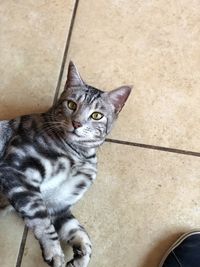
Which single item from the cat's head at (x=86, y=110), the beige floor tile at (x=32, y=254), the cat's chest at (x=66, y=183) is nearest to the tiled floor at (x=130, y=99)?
the beige floor tile at (x=32, y=254)

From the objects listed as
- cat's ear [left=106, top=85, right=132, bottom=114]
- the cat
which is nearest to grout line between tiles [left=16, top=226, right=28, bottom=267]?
the cat

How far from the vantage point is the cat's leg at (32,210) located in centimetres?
111

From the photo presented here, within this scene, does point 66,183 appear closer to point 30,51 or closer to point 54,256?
point 54,256

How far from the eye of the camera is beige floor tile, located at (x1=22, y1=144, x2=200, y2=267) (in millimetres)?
1310

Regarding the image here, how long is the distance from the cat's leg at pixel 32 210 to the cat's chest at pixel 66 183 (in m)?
0.08

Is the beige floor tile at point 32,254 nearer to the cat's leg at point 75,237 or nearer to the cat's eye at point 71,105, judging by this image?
the cat's leg at point 75,237

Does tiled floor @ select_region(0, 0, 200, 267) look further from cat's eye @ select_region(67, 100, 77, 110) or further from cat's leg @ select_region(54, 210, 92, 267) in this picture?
cat's eye @ select_region(67, 100, 77, 110)

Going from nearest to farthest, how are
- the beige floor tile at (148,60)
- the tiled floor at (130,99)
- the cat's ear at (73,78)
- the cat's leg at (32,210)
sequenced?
1. the cat's leg at (32,210)
2. the cat's ear at (73,78)
3. the tiled floor at (130,99)
4. the beige floor tile at (148,60)

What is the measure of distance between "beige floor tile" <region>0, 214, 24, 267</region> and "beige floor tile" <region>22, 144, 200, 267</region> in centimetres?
4

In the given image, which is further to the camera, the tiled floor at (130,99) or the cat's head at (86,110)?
the tiled floor at (130,99)

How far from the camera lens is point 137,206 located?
1356mm

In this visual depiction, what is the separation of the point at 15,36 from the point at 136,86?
45cm

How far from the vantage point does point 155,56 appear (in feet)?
5.02

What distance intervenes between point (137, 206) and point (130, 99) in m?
0.35
